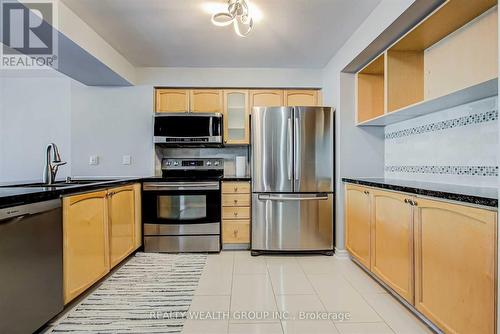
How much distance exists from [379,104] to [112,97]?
312cm

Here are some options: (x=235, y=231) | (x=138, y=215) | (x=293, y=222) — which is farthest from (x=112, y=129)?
(x=293, y=222)

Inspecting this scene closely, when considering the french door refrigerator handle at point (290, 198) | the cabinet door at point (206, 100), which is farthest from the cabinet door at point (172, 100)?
the french door refrigerator handle at point (290, 198)

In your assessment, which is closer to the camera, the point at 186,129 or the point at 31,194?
the point at 31,194

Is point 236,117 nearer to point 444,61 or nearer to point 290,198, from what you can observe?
point 290,198

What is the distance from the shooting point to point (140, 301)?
7.08ft

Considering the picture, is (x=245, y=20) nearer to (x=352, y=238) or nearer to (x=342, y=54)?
(x=342, y=54)

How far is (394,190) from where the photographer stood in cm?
203

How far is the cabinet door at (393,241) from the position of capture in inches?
74.1

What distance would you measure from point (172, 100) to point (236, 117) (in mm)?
837

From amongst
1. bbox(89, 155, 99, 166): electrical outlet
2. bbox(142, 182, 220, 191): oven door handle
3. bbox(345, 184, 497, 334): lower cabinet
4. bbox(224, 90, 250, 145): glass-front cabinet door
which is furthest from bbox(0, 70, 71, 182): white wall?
bbox(345, 184, 497, 334): lower cabinet

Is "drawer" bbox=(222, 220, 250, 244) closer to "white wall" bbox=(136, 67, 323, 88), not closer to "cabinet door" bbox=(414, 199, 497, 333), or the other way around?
"white wall" bbox=(136, 67, 323, 88)

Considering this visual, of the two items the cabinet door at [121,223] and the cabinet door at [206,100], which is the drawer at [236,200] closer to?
the cabinet door at [121,223]

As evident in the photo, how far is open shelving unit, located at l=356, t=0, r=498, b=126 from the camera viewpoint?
5.85ft

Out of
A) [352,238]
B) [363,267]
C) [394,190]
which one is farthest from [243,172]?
[394,190]
